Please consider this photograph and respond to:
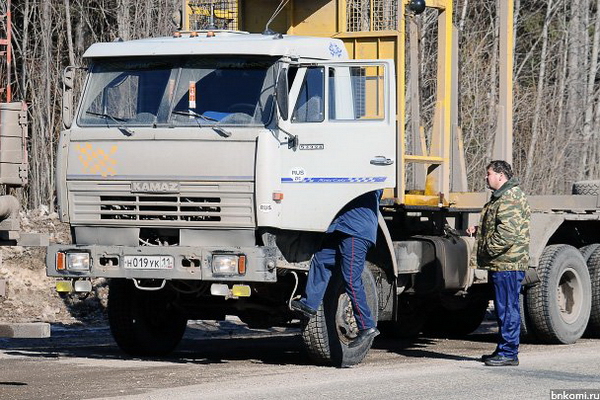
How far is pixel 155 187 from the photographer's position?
36.0 feet

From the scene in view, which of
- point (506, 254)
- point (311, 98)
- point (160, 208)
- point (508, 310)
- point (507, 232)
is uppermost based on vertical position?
point (311, 98)

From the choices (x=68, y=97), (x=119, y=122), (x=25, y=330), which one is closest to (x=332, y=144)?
(x=119, y=122)

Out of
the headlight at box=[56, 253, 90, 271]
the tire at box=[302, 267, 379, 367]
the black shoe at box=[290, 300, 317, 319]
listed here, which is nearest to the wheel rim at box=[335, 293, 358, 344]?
the tire at box=[302, 267, 379, 367]

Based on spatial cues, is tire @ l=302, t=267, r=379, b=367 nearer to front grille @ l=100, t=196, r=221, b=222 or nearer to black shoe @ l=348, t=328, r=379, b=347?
black shoe @ l=348, t=328, r=379, b=347

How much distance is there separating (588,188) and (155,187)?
6.55m

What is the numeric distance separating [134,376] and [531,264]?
4986 mm

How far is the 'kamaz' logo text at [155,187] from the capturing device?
10.9m

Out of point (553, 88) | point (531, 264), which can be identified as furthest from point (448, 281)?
point (553, 88)

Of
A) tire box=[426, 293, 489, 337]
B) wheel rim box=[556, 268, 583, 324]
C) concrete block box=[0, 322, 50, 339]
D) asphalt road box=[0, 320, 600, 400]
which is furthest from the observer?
tire box=[426, 293, 489, 337]

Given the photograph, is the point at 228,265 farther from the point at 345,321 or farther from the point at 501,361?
the point at 501,361

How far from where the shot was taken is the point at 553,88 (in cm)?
3288

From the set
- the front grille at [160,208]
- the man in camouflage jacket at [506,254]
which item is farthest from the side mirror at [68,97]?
the man in camouflage jacket at [506,254]

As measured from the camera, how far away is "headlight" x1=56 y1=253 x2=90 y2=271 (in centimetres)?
1117

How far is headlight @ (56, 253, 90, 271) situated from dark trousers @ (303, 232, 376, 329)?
1995mm
